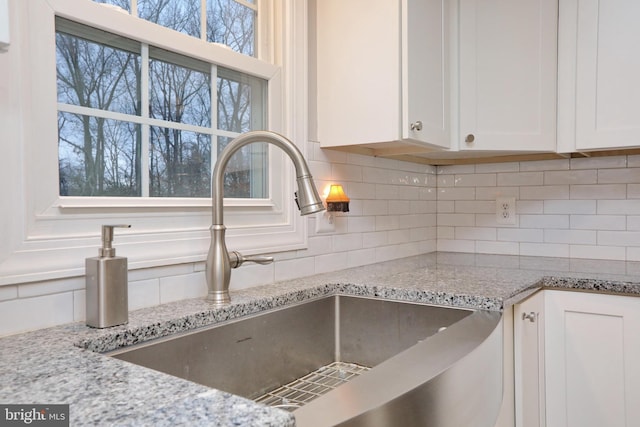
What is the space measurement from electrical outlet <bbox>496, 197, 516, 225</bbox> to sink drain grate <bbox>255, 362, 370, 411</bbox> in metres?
1.23

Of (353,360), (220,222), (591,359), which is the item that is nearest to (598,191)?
(591,359)

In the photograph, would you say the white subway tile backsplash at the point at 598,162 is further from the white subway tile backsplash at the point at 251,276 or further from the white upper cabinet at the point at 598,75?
the white subway tile backsplash at the point at 251,276

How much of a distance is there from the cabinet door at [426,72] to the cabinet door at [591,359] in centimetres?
68

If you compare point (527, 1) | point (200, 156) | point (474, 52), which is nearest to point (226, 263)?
point (200, 156)

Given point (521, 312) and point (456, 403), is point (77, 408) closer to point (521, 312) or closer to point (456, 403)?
point (456, 403)

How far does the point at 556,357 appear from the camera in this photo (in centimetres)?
A: 146

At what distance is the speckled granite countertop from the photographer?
1.71 ft

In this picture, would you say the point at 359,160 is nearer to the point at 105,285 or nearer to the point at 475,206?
the point at 475,206

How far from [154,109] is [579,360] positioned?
1.45 m

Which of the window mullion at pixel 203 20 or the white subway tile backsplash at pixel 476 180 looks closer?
the window mullion at pixel 203 20

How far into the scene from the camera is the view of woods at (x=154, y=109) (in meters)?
0.98

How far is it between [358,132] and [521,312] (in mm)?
746

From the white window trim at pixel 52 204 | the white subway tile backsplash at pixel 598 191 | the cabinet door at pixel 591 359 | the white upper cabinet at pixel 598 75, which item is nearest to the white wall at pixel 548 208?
the white subway tile backsplash at pixel 598 191

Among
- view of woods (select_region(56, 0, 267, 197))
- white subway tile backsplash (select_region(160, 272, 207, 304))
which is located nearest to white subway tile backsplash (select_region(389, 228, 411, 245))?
view of woods (select_region(56, 0, 267, 197))
